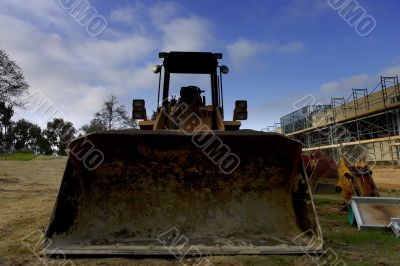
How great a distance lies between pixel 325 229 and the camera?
562 centimetres

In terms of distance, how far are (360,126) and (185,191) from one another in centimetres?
2663

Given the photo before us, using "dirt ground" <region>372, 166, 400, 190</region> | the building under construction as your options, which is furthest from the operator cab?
the building under construction

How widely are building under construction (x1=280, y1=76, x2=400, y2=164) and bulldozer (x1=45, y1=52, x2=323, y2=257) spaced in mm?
14493

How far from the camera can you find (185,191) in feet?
14.8

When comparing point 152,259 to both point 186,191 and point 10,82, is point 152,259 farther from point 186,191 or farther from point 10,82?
point 10,82

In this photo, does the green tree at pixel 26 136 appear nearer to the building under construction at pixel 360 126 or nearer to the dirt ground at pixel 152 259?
the building under construction at pixel 360 126

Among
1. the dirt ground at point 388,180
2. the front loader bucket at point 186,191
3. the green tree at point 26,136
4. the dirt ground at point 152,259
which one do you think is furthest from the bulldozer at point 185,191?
the green tree at point 26,136

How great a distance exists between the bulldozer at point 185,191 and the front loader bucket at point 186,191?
1 centimetres

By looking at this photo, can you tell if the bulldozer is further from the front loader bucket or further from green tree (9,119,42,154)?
green tree (9,119,42,154)

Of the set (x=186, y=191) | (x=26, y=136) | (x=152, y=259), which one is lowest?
(x=152, y=259)

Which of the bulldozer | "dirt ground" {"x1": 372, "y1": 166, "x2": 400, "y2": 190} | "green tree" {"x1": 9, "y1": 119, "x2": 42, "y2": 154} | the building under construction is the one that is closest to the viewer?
the bulldozer

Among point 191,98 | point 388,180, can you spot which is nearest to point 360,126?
point 388,180

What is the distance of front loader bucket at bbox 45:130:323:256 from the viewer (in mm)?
4207

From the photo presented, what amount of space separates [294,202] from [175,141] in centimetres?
143
